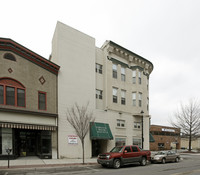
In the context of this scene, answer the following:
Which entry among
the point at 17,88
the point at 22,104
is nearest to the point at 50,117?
the point at 22,104

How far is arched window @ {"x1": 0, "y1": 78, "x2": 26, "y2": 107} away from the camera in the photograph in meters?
16.4

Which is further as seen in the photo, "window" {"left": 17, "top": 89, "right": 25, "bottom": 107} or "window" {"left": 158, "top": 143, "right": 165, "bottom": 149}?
"window" {"left": 158, "top": 143, "right": 165, "bottom": 149}

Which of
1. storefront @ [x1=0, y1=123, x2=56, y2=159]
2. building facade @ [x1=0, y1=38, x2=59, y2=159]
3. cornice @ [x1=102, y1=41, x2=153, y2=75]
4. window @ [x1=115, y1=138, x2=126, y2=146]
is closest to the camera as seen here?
storefront @ [x1=0, y1=123, x2=56, y2=159]

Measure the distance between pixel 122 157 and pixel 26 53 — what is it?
42.4ft

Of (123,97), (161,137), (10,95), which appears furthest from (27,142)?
(161,137)

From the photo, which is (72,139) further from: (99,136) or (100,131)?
(100,131)

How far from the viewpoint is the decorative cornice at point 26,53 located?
1689 centimetres

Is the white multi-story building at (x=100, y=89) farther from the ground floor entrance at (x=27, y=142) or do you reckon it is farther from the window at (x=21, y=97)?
the window at (x=21, y=97)

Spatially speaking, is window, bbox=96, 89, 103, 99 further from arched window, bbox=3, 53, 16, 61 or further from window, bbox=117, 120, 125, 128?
arched window, bbox=3, 53, 16, 61

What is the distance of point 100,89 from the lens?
78.2 feet

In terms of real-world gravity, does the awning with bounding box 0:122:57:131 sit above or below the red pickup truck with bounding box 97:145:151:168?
above

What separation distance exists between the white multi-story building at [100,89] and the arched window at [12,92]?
3.83 m

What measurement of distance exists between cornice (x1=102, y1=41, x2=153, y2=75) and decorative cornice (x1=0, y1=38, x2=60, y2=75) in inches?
325

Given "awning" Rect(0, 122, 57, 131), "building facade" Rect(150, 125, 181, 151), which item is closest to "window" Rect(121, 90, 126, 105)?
"awning" Rect(0, 122, 57, 131)
